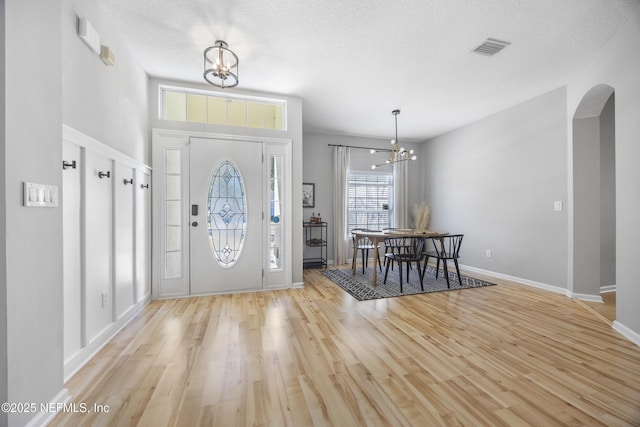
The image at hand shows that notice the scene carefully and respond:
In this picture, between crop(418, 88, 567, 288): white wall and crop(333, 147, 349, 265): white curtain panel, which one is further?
crop(333, 147, 349, 265): white curtain panel

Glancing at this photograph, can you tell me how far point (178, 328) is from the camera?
2.41 m

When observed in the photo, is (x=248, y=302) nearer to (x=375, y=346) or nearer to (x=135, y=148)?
(x=375, y=346)

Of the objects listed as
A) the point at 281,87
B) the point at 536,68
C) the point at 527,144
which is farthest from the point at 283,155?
the point at 527,144

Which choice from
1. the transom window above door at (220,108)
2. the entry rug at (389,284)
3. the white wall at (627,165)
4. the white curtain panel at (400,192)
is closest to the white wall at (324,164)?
the white curtain panel at (400,192)

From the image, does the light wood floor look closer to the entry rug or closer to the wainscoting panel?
the wainscoting panel

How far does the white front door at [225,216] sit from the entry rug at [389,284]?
1.33m

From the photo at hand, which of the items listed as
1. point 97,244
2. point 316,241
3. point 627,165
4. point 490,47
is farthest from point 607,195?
point 97,244

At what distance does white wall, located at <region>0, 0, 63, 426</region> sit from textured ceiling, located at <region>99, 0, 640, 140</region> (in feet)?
3.71

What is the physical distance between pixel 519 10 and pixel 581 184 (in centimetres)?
235

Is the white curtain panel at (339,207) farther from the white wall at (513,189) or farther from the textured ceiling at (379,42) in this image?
the white wall at (513,189)

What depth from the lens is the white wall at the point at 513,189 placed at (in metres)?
3.55

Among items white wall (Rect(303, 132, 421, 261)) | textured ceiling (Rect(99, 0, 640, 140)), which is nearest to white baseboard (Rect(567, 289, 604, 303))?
textured ceiling (Rect(99, 0, 640, 140))

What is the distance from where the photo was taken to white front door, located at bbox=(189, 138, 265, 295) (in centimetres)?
335

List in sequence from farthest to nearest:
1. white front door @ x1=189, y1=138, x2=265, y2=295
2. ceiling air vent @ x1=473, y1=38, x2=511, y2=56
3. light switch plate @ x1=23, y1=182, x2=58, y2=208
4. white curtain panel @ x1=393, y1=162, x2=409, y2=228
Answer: white curtain panel @ x1=393, y1=162, x2=409, y2=228 < white front door @ x1=189, y1=138, x2=265, y2=295 < ceiling air vent @ x1=473, y1=38, x2=511, y2=56 < light switch plate @ x1=23, y1=182, x2=58, y2=208
